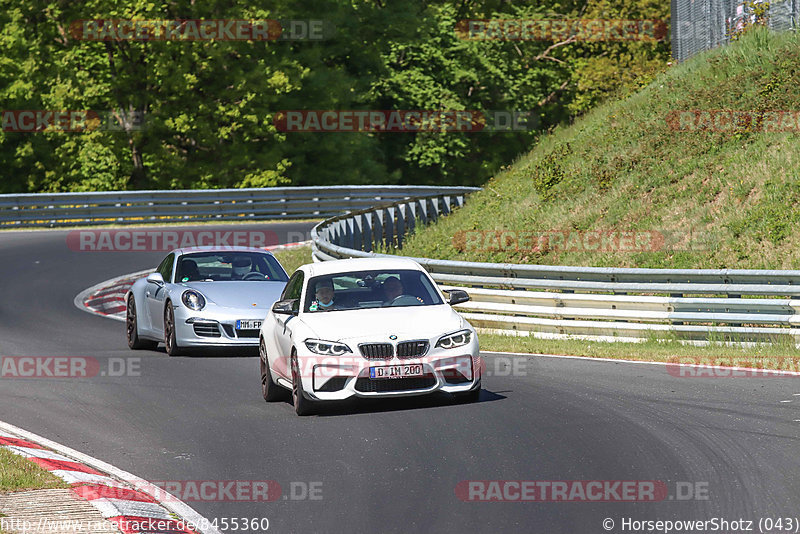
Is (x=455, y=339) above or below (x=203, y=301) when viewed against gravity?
above

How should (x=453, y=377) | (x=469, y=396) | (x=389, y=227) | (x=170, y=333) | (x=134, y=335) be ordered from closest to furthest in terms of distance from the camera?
(x=453, y=377)
(x=469, y=396)
(x=170, y=333)
(x=134, y=335)
(x=389, y=227)

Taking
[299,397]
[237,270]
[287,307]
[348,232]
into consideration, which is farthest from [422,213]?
[299,397]

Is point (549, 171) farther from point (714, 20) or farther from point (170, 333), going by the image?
point (170, 333)

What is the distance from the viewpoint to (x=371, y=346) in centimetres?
1123

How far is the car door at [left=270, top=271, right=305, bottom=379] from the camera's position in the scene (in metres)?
11.8

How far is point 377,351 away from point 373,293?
4.20ft

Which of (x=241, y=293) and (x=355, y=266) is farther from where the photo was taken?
(x=241, y=293)

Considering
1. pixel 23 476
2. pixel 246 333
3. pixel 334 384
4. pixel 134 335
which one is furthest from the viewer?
pixel 134 335

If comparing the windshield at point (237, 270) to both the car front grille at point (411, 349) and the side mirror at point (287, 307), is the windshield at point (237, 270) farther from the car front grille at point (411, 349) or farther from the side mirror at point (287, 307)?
the car front grille at point (411, 349)

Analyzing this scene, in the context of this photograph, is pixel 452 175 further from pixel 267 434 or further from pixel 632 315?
pixel 267 434

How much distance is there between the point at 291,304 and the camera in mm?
12203

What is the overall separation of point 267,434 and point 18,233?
28790mm

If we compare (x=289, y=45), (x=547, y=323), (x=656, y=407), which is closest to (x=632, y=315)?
(x=547, y=323)

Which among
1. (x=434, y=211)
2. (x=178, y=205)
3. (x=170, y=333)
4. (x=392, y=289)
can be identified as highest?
Answer: (x=392, y=289)
